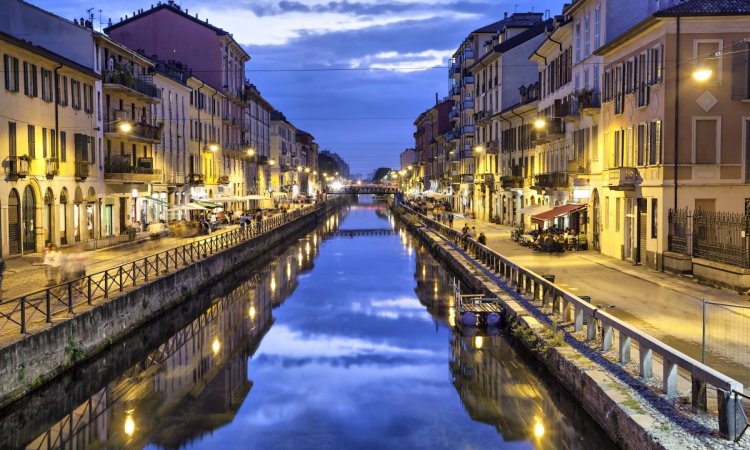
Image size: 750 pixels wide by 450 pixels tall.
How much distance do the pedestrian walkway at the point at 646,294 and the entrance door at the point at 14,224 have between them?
20478 mm

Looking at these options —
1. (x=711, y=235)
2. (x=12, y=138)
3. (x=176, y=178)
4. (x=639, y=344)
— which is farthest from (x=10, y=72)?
(x=176, y=178)

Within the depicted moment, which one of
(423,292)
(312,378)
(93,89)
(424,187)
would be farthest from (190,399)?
(424,187)

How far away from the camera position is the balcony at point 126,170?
44094 millimetres

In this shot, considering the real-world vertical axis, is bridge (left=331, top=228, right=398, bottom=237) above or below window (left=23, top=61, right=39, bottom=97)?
below

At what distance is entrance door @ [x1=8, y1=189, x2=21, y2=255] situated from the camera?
3225cm

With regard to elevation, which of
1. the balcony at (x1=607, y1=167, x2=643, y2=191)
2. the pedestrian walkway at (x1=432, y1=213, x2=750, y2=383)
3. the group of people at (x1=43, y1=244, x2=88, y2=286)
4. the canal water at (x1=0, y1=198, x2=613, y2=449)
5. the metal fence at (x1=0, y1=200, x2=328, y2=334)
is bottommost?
the canal water at (x1=0, y1=198, x2=613, y2=449)

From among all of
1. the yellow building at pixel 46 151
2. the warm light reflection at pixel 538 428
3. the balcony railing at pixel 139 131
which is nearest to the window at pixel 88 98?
the yellow building at pixel 46 151

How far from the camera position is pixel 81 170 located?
39062mm

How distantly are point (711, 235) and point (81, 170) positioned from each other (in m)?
28.5

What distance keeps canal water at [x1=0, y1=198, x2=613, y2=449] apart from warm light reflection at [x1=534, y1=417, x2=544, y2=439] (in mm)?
22

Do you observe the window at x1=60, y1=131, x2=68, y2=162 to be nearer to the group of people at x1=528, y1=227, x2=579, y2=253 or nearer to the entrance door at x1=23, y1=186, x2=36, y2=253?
the entrance door at x1=23, y1=186, x2=36, y2=253

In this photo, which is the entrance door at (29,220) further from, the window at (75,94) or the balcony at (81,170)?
the window at (75,94)

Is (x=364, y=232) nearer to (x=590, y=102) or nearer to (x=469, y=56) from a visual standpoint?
(x=469, y=56)

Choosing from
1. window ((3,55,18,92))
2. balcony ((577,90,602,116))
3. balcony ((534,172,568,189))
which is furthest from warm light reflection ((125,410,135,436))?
balcony ((534,172,568,189))
